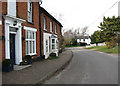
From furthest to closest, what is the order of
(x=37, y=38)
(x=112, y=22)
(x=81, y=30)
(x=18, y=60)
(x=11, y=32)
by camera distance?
(x=81, y=30), (x=112, y=22), (x=37, y=38), (x=18, y=60), (x=11, y=32)

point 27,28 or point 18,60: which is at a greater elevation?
point 27,28

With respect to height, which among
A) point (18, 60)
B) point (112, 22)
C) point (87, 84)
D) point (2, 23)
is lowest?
point (87, 84)

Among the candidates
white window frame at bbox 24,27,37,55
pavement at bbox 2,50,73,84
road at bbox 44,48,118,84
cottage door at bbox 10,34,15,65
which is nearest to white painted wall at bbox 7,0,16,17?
cottage door at bbox 10,34,15,65

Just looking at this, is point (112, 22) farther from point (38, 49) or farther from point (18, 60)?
point (18, 60)

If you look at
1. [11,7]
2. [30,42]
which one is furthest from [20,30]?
[30,42]

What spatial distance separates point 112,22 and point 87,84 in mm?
30726

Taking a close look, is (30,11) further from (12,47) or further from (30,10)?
(12,47)

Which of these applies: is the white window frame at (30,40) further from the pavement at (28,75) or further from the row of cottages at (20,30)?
the pavement at (28,75)

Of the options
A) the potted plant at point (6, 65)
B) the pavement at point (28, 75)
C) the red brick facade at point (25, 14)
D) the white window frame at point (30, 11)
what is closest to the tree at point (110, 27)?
the red brick facade at point (25, 14)

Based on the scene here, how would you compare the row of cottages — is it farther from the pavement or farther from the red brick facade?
the pavement

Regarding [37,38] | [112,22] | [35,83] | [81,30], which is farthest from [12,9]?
[81,30]

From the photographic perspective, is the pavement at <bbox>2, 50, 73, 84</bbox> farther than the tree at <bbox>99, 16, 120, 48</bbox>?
No

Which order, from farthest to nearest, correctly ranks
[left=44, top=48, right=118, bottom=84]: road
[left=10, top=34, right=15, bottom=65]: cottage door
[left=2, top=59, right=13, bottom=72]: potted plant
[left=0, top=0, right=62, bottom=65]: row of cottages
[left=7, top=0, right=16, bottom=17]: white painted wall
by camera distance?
[left=10, top=34, right=15, bottom=65]: cottage door, [left=7, top=0, right=16, bottom=17]: white painted wall, [left=0, top=0, right=62, bottom=65]: row of cottages, [left=2, top=59, right=13, bottom=72]: potted plant, [left=44, top=48, right=118, bottom=84]: road

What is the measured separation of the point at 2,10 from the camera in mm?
7801
